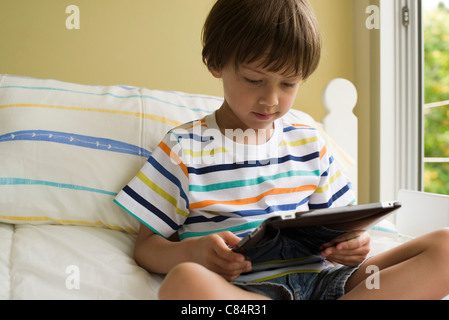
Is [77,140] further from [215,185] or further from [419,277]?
[419,277]

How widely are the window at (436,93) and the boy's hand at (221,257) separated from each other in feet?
4.04

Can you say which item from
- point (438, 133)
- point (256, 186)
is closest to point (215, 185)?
point (256, 186)

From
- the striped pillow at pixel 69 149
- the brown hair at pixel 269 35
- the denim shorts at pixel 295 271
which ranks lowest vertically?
the denim shorts at pixel 295 271

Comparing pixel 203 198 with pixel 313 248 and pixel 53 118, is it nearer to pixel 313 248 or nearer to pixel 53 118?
pixel 313 248

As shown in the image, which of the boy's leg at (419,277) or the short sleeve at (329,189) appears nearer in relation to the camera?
the boy's leg at (419,277)

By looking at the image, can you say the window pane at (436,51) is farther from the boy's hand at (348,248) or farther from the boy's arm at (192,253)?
the boy's arm at (192,253)

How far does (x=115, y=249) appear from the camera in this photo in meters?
0.90

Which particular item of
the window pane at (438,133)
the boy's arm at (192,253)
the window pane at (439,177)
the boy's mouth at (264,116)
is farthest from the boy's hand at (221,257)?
the window pane at (439,177)

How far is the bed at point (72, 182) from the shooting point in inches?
31.2

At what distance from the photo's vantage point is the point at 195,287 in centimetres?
62

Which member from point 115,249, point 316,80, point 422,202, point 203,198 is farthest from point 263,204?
point 316,80

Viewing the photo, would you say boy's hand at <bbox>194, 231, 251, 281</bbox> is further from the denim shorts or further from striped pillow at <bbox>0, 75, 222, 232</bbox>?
striped pillow at <bbox>0, 75, 222, 232</bbox>

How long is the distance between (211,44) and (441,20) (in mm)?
1431

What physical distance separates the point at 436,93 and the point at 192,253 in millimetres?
1721
